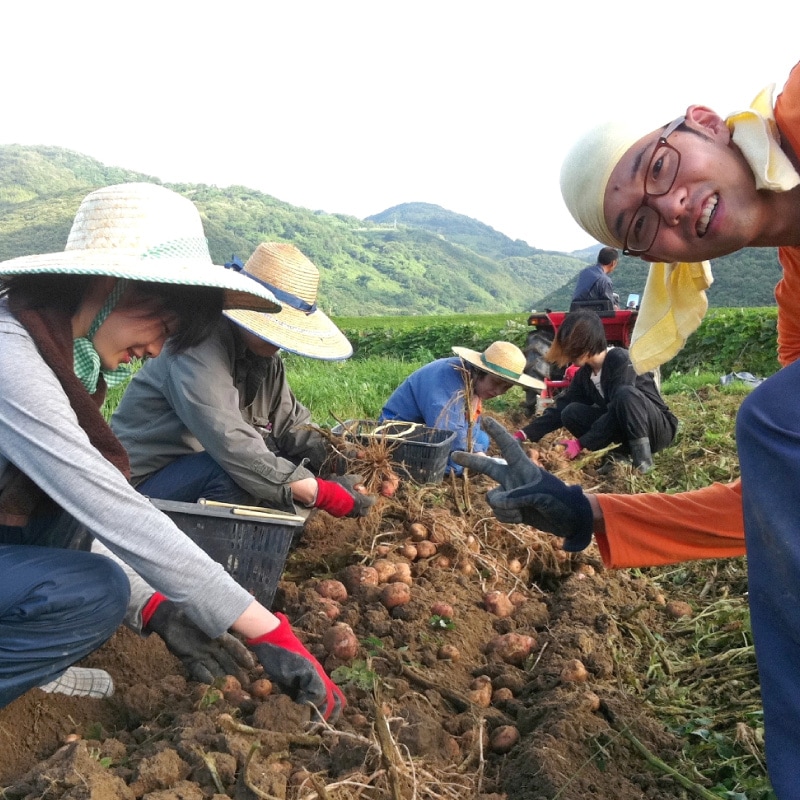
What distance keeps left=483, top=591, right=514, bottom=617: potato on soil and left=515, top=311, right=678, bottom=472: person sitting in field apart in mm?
2136

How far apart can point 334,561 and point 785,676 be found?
185 centimetres

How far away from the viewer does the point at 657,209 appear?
1374mm

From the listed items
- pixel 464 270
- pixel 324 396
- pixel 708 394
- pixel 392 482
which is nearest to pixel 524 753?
pixel 392 482

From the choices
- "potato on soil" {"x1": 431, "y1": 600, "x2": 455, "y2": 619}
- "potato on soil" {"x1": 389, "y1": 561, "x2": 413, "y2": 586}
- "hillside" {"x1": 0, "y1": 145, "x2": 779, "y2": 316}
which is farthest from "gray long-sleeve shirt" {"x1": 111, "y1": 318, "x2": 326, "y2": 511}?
"hillside" {"x1": 0, "y1": 145, "x2": 779, "y2": 316}

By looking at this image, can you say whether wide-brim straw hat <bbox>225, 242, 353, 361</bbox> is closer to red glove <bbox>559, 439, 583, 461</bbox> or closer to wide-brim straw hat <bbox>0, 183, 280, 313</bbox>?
wide-brim straw hat <bbox>0, 183, 280, 313</bbox>

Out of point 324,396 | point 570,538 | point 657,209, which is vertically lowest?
point 324,396

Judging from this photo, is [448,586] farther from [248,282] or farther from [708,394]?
[708,394]

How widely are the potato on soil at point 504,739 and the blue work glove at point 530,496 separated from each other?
0.47 meters

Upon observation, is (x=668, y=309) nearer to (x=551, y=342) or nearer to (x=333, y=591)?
(x=333, y=591)

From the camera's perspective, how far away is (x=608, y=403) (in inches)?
180

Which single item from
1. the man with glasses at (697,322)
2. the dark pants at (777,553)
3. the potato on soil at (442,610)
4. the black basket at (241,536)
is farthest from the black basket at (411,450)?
the dark pants at (777,553)

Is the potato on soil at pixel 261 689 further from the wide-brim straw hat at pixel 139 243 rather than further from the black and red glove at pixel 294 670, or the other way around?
the wide-brim straw hat at pixel 139 243

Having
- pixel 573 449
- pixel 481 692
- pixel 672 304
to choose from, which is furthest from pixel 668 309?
pixel 573 449

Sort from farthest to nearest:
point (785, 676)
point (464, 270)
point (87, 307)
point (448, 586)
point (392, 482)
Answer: point (464, 270), point (392, 482), point (448, 586), point (87, 307), point (785, 676)
